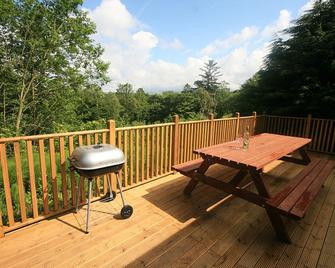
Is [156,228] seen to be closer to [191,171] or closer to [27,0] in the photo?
[191,171]

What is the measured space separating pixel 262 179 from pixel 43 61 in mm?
9369

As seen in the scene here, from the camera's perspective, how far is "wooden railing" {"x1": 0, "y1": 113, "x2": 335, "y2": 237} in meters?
2.03

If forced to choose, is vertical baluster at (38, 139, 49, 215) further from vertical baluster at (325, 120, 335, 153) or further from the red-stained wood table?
vertical baluster at (325, 120, 335, 153)

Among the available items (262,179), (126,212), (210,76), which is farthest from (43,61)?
(210,76)

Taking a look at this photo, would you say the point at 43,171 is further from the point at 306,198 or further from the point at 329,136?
the point at 329,136

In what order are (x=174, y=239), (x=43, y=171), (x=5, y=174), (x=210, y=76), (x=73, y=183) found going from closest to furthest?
(x=5, y=174) → (x=174, y=239) → (x=43, y=171) → (x=73, y=183) → (x=210, y=76)

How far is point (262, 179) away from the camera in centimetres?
224

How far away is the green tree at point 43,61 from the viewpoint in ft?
25.2

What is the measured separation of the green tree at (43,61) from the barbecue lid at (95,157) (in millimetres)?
7388

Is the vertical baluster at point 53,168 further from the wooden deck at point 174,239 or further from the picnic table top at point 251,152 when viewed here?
the picnic table top at point 251,152

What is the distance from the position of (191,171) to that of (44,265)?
1.79 m

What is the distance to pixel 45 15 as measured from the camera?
26.8ft

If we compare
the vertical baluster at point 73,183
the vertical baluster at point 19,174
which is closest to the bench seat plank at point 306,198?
the vertical baluster at point 73,183

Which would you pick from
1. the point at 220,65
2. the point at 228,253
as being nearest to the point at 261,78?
the point at 228,253
